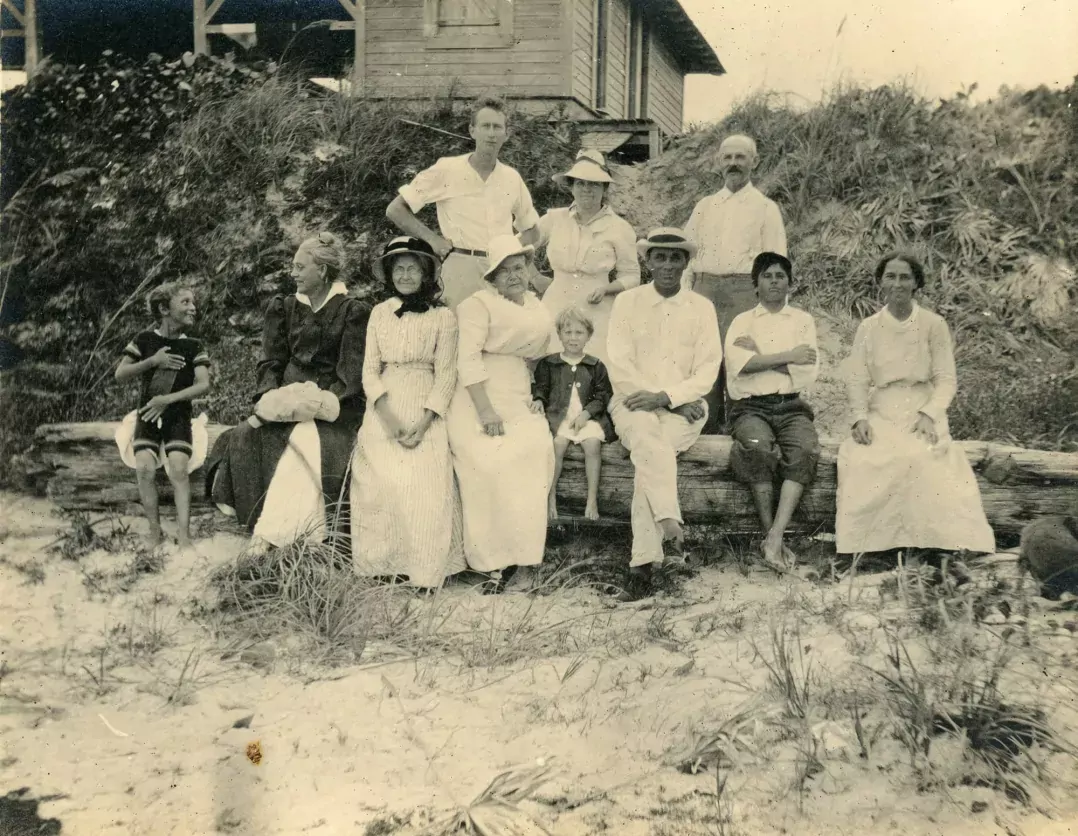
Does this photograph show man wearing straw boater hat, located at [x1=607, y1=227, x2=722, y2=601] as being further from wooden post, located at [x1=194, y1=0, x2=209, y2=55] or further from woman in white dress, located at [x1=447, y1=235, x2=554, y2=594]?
wooden post, located at [x1=194, y1=0, x2=209, y2=55]

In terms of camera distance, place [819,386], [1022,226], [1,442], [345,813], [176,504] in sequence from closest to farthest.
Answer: [345,813] → [176,504] → [1,442] → [819,386] → [1022,226]

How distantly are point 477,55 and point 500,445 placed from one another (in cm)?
807

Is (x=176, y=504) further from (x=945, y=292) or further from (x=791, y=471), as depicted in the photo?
(x=945, y=292)

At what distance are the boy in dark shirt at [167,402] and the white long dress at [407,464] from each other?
1023mm

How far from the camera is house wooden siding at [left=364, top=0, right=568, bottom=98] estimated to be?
37.5 feet

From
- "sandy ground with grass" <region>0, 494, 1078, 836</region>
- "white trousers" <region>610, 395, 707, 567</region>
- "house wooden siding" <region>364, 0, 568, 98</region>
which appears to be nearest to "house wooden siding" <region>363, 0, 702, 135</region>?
"house wooden siding" <region>364, 0, 568, 98</region>

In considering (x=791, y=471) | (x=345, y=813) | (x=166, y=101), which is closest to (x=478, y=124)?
(x=791, y=471)

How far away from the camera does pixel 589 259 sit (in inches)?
226

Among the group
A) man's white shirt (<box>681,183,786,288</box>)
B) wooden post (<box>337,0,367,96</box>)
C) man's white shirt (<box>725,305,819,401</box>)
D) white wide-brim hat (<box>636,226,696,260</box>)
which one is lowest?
man's white shirt (<box>725,305,819,401</box>)

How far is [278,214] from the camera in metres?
9.46

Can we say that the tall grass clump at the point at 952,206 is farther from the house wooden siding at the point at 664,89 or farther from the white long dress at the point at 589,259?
the house wooden siding at the point at 664,89

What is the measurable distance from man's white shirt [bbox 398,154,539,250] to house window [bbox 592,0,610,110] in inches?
310

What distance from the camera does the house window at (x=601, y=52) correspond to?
1296 cm

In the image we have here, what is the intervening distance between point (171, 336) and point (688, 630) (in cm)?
313
